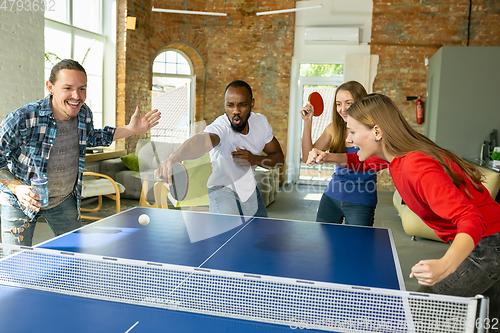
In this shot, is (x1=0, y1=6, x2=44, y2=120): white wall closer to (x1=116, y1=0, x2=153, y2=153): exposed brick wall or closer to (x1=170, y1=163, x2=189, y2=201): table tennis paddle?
(x1=116, y1=0, x2=153, y2=153): exposed brick wall

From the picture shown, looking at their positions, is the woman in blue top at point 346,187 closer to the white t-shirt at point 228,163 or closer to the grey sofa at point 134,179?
the white t-shirt at point 228,163

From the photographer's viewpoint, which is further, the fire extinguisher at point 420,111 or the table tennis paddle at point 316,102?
the fire extinguisher at point 420,111

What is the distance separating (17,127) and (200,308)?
1.53 metres

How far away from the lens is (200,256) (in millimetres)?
1934

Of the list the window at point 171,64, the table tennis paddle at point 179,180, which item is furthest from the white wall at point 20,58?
the table tennis paddle at point 179,180

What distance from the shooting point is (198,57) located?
30.3 ft

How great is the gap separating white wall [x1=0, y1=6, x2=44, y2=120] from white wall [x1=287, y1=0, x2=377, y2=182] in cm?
509

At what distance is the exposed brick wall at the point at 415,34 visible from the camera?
8.11 m

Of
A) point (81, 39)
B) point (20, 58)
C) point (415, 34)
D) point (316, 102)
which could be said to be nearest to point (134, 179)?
point (20, 58)

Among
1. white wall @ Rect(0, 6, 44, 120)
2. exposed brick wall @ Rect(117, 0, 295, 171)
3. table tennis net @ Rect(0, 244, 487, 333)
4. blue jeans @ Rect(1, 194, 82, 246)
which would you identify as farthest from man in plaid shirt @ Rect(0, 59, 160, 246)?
exposed brick wall @ Rect(117, 0, 295, 171)

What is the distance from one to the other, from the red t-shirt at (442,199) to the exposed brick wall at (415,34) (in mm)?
7222

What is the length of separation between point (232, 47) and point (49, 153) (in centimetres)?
720

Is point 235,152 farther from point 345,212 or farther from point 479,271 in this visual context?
point 479,271

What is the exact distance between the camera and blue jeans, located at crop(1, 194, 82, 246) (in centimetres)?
234
